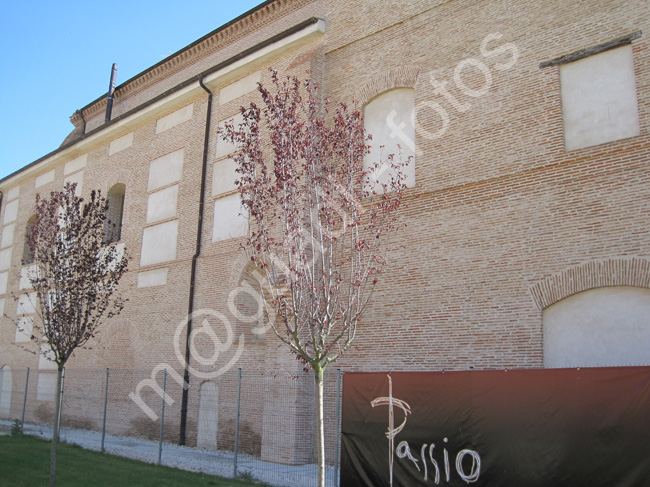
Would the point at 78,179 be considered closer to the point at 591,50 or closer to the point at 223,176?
the point at 223,176

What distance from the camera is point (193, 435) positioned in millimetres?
15797

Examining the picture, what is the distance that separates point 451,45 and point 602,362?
692cm

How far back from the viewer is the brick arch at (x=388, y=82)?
524 inches

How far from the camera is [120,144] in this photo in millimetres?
21297

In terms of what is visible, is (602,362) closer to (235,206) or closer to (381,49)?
(381,49)

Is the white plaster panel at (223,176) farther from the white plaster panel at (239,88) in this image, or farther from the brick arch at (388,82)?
the brick arch at (388,82)

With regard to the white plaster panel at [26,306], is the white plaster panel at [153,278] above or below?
above

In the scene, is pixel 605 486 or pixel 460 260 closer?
pixel 605 486

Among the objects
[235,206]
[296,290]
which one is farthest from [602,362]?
[235,206]

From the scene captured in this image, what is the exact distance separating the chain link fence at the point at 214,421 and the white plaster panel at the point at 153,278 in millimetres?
2542

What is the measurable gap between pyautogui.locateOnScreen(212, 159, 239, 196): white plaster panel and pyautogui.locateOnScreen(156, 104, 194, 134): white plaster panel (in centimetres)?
264

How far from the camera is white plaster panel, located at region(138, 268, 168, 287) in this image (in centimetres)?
1788

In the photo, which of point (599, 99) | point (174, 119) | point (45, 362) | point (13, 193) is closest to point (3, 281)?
point (13, 193)

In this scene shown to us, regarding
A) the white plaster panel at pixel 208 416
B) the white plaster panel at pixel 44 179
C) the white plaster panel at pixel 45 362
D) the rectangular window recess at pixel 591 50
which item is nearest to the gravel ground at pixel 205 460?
the white plaster panel at pixel 208 416
